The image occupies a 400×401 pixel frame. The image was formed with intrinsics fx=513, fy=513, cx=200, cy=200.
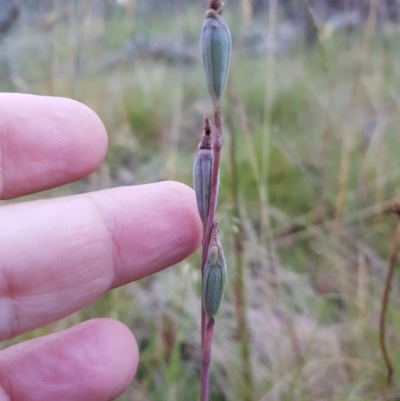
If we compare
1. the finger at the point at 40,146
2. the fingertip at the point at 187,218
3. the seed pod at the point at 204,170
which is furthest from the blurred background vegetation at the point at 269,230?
the seed pod at the point at 204,170

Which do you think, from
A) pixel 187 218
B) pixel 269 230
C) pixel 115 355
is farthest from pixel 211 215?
pixel 269 230

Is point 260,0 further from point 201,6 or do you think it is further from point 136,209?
point 136,209

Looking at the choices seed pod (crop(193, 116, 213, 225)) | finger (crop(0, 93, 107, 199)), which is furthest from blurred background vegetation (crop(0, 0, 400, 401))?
seed pod (crop(193, 116, 213, 225))

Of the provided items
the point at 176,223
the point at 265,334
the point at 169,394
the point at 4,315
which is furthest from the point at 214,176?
the point at 265,334

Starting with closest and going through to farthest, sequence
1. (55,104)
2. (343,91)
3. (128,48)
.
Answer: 1. (55,104)
2. (343,91)
3. (128,48)

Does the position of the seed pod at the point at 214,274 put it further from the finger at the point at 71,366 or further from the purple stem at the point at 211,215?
the finger at the point at 71,366

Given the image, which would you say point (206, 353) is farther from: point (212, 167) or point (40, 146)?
point (40, 146)

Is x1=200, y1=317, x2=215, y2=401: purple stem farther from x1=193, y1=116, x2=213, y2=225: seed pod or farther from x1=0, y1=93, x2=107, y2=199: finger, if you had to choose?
x1=0, y1=93, x2=107, y2=199: finger
